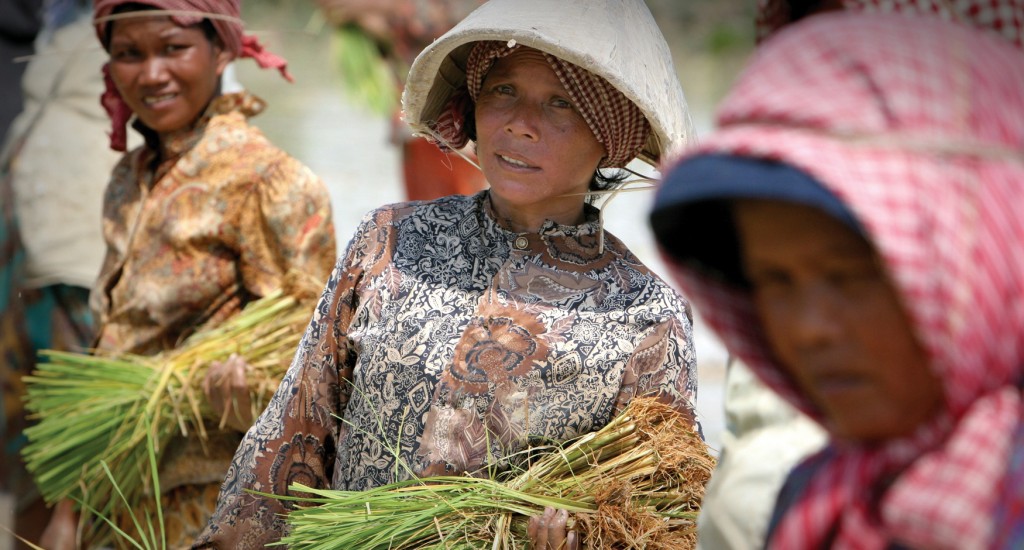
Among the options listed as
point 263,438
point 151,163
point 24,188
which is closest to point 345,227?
point 24,188

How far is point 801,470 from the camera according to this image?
134 cm

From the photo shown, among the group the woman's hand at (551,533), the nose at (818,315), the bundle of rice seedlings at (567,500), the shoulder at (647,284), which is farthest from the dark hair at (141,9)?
the nose at (818,315)

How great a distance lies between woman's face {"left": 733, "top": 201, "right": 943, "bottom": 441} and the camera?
3.83 ft

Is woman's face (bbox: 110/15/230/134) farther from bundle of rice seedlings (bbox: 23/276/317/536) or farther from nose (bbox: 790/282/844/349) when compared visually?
nose (bbox: 790/282/844/349)

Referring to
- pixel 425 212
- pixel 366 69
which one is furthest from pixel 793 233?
pixel 366 69

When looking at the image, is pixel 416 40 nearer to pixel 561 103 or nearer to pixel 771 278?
pixel 561 103

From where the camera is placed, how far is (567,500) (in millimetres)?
2217

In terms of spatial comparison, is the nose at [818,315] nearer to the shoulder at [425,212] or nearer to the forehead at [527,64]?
the forehead at [527,64]

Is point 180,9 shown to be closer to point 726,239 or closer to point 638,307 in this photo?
point 638,307

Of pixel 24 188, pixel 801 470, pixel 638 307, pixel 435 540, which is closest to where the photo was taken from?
pixel 801 470

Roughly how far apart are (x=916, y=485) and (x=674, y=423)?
1.23 m

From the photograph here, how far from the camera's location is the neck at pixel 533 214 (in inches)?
99.7

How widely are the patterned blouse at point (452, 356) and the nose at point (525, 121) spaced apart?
0.20m

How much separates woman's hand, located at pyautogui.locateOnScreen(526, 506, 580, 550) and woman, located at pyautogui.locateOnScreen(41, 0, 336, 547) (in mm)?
1202
